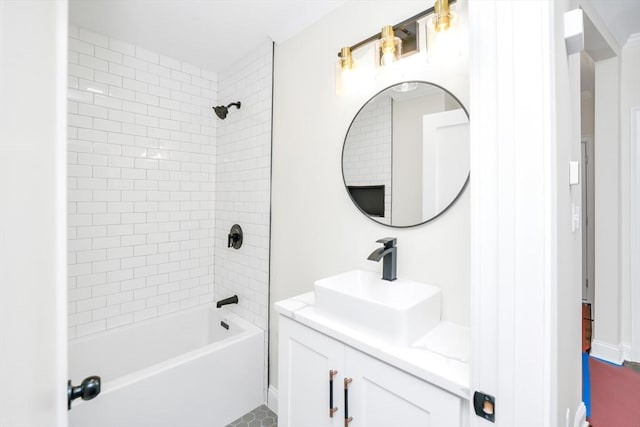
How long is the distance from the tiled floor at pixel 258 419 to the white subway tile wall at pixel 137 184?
0.72 m

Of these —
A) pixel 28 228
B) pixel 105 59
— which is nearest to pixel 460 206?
pixel 28 228

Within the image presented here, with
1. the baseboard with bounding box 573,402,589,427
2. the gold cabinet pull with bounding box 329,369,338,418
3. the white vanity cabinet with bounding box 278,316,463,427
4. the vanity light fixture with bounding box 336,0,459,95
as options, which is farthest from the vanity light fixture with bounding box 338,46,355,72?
the baseboard with bounding box 573,402,589,427

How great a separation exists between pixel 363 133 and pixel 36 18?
1269 mm

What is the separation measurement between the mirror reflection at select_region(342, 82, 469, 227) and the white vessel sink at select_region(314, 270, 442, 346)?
0.31 m

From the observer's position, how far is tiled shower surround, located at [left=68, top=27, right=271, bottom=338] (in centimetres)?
208

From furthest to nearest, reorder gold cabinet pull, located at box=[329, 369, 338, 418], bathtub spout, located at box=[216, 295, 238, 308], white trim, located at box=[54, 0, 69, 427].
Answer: bathtub spout, located at box=[216, 295, 238, 308], gold cabinet pull, located at box=[329, 369, 338, 418], white trim, located at box=[54, 0, 69, 427]

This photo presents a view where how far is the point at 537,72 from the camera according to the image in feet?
2.21

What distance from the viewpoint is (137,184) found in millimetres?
2318

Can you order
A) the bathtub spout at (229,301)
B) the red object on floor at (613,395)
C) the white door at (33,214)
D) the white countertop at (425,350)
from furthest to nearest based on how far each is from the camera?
the bathtub spout at (229,301), the red object on floor at (613,395), the white countertop at (425,350), the white door at (33,214)

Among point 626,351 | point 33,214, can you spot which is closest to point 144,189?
point 33,214

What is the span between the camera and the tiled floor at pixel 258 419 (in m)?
1.95

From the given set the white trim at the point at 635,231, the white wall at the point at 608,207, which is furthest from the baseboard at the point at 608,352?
the white trim at the point at 635,231

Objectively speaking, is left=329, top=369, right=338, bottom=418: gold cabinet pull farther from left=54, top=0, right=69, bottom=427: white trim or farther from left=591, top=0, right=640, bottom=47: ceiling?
left=591, top=0, right=640, bottom=47: ceiling

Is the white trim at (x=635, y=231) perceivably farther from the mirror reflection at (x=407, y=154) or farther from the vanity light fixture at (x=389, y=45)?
the vanity light fixture at (x=389, y=45)
